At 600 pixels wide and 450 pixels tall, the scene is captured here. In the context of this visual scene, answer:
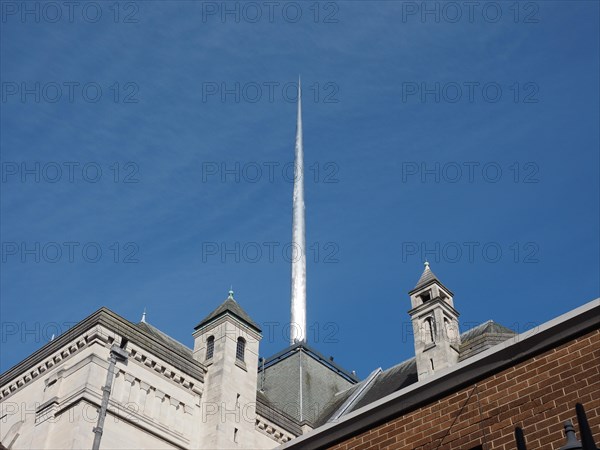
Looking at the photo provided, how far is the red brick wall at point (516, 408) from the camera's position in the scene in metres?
11.4

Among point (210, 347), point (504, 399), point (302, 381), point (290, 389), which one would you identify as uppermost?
point (302, 381)

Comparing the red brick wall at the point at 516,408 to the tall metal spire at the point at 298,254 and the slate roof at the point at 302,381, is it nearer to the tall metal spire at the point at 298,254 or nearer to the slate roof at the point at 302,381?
the slate roof at the point at 302,381

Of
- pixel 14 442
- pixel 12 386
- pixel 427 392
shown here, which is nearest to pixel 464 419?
pixel 427 392

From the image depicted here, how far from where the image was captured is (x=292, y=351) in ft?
169

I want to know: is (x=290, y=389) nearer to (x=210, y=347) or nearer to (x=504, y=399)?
(x=210, y=347)

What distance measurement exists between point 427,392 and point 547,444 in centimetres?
254

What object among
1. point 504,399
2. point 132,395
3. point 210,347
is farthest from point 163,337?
point 504,399

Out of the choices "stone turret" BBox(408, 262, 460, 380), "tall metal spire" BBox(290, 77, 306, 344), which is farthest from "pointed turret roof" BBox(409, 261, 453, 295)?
"tall metal spire" BBox(290, 77, 306, 344)

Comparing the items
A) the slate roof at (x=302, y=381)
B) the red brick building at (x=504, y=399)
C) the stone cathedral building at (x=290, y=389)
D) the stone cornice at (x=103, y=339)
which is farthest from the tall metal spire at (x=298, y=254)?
the red brick building at (x=504, y=399)

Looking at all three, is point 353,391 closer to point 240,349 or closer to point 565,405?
point 240,349

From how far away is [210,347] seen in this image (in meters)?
38.5

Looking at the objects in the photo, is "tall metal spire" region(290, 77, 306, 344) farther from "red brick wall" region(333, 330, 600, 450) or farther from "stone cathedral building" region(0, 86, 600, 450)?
"red brick wall" region(333, 330, 600, 450)

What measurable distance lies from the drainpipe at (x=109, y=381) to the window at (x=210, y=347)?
5.40 meters

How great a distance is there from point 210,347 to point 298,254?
164 ft
